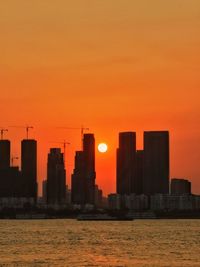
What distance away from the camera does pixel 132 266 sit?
134375mm

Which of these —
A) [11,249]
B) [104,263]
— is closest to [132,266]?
[104,263]

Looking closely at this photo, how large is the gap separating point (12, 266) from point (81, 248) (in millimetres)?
45894

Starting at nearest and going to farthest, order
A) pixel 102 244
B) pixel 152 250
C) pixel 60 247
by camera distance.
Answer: pixel 152 250
pixel 60 247
pixel 102 244

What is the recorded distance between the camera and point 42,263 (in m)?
139

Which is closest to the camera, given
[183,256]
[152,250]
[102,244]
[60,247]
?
[183,256]

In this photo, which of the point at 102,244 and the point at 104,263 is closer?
the point at 104,263

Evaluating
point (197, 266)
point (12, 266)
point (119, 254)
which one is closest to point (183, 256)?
point (119, 254)

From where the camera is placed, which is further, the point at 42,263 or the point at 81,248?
the point at 81,248

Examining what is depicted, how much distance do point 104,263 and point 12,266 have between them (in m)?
14.1

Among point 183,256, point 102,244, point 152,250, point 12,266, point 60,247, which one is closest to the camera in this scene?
point 12,266

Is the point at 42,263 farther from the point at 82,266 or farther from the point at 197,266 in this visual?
the point at 197,266

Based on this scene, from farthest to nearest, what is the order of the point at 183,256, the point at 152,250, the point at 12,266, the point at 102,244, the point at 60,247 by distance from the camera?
the point at 102,244
the point at 60,247
the point at 152,250
the point at 183,256
the point at 12,266

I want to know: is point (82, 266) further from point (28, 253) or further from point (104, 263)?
point (28, 253)

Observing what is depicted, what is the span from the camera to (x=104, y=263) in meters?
139
